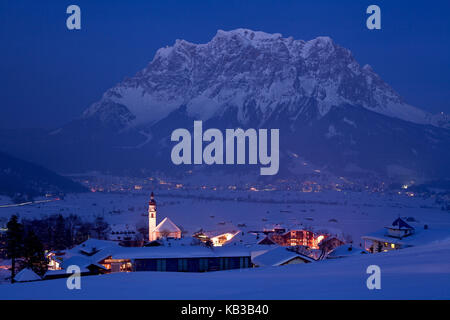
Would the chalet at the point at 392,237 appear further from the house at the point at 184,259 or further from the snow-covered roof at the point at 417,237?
the house at the point at 184,259

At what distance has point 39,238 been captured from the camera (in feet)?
130

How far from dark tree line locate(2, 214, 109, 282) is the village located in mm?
1421

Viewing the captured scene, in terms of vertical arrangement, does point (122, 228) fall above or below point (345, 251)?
below

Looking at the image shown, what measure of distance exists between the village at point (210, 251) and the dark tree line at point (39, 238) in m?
1.42

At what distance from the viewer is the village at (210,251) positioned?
2130cm

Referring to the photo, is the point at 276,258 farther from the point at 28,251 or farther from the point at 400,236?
the point at 400,236

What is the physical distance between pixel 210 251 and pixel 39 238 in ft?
71.6

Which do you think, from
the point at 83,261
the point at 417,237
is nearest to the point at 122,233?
the point at 83,261

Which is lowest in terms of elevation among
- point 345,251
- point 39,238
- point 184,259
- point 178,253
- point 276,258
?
point 39,238

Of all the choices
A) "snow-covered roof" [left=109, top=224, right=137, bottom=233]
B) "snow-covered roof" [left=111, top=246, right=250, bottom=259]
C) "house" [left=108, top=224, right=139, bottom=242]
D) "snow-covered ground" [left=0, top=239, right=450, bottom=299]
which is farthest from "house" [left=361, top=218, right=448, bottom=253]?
"snow-covered roof" [left=109, top=224, right=137, bottom=233]

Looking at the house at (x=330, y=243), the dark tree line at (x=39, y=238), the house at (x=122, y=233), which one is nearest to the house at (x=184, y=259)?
the dark tree line at (x=39, y=238)
